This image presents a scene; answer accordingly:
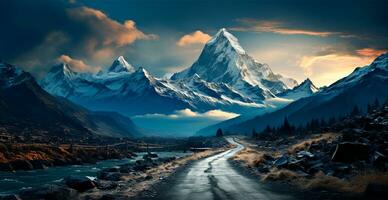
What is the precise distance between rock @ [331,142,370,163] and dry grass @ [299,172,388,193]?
12.5 feet

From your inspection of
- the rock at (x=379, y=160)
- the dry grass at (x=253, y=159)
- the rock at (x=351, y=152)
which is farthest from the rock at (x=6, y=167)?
the rock at (x=379, y=160)

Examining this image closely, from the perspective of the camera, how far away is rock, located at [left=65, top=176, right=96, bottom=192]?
36.2 meters

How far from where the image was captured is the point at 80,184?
36.7m

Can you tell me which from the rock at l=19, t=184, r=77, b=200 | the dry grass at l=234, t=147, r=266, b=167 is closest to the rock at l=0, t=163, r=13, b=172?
the dry grass at l=234, t=147, r=266, b=167

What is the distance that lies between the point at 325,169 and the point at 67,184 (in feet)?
68.8

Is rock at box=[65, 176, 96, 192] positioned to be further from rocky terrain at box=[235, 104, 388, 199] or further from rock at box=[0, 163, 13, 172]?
rock at box=[0, 163, 13, 172]

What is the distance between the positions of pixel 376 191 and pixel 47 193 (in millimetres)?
20246

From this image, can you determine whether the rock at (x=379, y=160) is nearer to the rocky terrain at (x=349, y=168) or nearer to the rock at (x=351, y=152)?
the rocky terrain at (x=349, y=168)

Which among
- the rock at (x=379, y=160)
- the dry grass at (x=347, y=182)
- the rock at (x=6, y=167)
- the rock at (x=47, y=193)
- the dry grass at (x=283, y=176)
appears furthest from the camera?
the rock at (x=6, y=167)

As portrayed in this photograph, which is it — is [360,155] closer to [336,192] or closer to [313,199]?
[336,192]

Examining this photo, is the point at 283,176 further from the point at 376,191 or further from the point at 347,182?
the point at 376,191

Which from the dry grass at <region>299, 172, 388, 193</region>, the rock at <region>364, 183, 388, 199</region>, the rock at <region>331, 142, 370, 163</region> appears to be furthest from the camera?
the rock at <region>331, 142, 370, 163</region>

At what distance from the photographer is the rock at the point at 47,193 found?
96.5 ft

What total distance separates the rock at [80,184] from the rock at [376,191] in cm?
2176
